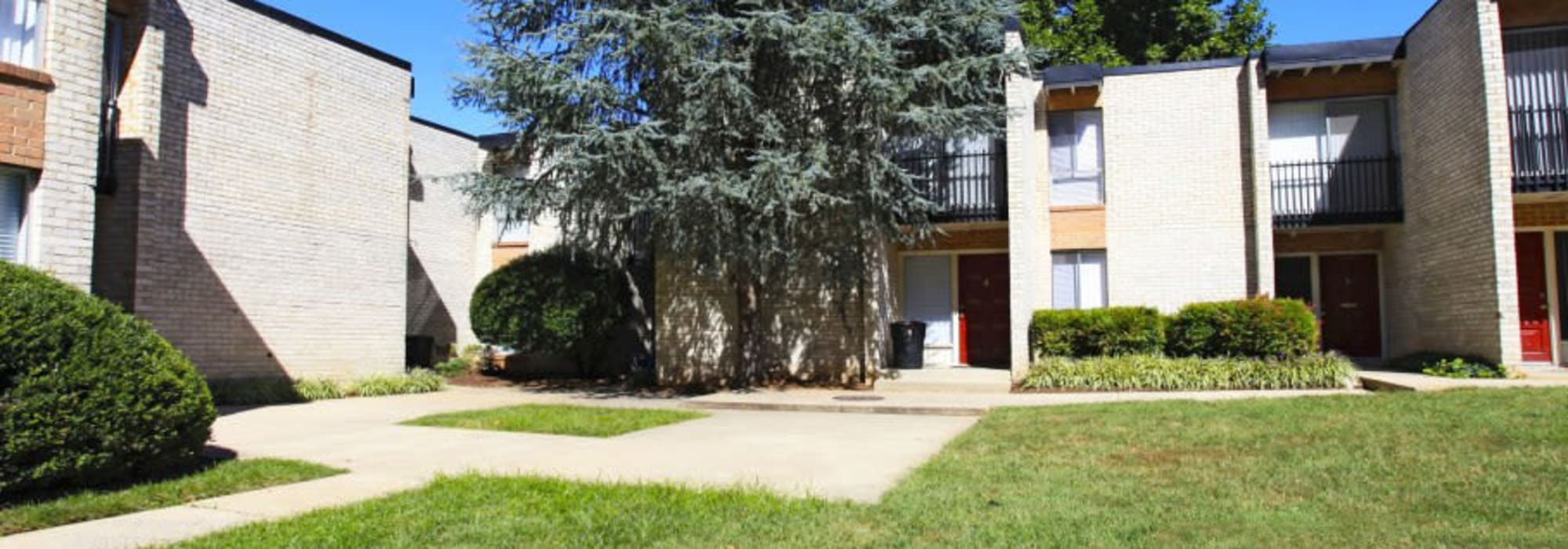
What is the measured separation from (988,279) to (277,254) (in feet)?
41.3

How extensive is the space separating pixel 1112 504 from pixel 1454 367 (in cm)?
1096

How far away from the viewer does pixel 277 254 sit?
1481cm

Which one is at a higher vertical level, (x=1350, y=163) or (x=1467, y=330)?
(x=1350, y=163)

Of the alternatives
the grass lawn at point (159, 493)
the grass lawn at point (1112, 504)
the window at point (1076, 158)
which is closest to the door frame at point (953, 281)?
the window at point (1076, 158)

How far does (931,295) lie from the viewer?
1878cm

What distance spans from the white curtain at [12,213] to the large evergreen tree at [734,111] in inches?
234

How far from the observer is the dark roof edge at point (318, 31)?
14.7 meters

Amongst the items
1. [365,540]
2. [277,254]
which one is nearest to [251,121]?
[277,254]

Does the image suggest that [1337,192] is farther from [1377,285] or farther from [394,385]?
[394,385]

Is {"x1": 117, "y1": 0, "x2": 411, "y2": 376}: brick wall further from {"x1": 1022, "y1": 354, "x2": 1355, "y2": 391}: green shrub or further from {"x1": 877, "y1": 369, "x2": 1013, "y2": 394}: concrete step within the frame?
{"x1": 1022, "y1": 354, "x2": 1355, "y2": 391}: green shrub

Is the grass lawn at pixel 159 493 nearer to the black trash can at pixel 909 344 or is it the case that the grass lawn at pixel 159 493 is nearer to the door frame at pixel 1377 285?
the black trash can at pixel 909 344

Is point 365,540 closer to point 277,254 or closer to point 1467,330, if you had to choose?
point 277,254

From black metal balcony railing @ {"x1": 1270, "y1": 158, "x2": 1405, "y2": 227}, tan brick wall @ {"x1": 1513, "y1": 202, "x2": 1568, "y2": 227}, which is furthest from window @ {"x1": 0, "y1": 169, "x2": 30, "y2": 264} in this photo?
tan brick wall @ {"x1": 1513, "y1": 202, "x2": 1568, "y2": 227}

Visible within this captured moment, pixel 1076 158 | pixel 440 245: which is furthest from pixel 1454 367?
pixel 440 245
